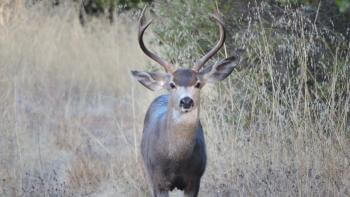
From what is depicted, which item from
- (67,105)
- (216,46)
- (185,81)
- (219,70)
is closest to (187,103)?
(185,81)

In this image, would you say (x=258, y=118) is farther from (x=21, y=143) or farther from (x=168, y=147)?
(x=21, y=143)

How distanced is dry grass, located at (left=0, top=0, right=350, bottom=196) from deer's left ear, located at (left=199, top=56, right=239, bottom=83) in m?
0.78

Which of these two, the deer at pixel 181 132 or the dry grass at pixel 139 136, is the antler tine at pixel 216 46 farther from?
the dry grass at pixel 139 136

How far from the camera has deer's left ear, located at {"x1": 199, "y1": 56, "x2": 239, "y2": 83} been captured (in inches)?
326

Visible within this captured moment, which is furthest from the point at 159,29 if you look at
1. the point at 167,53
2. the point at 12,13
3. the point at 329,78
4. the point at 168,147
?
the point at 168,147

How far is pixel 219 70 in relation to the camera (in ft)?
27.3

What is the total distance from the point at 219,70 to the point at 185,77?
0.56 metres

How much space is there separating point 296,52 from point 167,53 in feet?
8.48

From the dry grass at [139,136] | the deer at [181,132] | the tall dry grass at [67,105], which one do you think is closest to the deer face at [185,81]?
the deer at [181,132]

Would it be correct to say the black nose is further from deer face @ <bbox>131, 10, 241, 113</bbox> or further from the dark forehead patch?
the dark forehead patch

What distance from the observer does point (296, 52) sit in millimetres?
8820

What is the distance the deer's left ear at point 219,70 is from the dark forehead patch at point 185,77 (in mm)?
306

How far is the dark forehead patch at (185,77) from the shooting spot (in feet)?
25.6

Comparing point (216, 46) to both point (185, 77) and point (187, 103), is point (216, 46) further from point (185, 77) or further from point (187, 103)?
point (187, 103)
